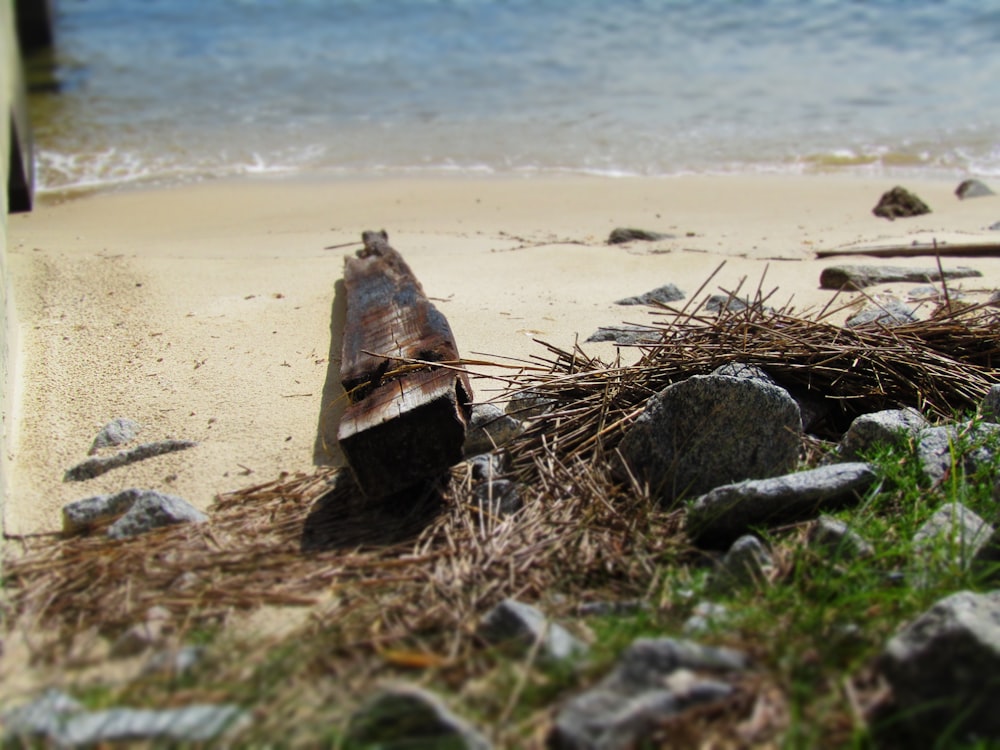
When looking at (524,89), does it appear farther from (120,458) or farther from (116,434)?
(120,458)

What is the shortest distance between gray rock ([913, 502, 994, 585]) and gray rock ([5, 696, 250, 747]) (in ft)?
5.22

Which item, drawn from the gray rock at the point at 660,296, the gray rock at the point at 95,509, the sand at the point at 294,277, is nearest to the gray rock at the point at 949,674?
the sand at the point at 294,277

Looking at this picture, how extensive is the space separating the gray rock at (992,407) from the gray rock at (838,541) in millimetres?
914

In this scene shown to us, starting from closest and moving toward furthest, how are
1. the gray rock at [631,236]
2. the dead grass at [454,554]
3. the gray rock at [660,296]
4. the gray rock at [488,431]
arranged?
the dead grass at [454,554] < the gray rock at [488,431] < the gray rock at [660,296] < the gray rock at [631,236]

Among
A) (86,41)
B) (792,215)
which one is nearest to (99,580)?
(792,215)

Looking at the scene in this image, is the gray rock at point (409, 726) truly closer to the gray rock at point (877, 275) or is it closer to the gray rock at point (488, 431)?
the gray rock at point (488, 431)

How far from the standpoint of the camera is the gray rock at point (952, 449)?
2844mm

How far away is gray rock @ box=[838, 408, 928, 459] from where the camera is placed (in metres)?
2.96

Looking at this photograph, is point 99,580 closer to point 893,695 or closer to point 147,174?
point 893,695

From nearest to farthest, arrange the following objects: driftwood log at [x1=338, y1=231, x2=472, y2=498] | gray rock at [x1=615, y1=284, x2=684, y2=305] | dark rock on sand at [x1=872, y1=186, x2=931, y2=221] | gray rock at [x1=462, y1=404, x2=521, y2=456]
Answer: driftwood log at [x1=338, y1=231, x2=472, y2=498], gray rock at [x1=462, y1=404, x2=521, y2=456], gray rock at [x1=615, y1=284, x2=684, y2=305], dark rock on sand at [x1=872, y1=186, x2=931, y2=221]

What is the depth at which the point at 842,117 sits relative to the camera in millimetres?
10109

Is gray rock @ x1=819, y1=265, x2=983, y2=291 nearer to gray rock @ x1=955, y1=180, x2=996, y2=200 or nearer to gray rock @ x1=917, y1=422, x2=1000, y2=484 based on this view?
gray rock @ x1=917, y1=422, x2=1000, y2=484

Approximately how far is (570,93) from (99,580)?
983cm

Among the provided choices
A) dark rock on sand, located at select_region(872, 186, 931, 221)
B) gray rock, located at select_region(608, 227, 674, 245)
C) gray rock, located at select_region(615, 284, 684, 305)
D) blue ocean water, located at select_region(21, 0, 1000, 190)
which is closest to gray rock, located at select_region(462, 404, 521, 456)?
gray rock, located at select_region(615, 284, 684, 305)
